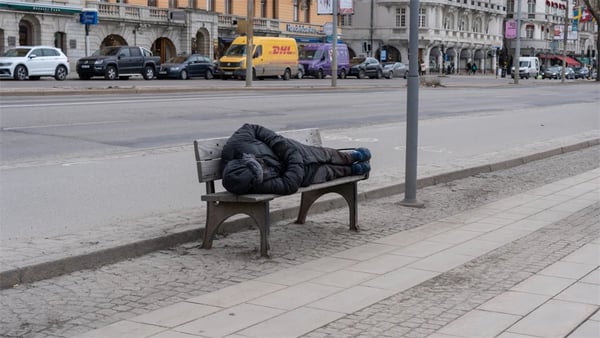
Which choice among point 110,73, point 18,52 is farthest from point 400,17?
point 18,52

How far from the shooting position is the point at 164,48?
63281mm

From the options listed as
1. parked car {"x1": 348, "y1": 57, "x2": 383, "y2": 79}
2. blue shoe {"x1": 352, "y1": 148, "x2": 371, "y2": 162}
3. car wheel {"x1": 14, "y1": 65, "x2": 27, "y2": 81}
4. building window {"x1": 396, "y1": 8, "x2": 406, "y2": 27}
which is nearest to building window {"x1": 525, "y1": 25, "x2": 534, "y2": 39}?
building window {"x1": 396, "y1": 8, "x2": 406, "y2": 27}

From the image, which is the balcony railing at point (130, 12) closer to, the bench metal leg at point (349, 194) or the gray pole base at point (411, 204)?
the gray pole base at point (411, 204)

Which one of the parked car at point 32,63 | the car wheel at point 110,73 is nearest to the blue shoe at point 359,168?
the parked car at point 32,63

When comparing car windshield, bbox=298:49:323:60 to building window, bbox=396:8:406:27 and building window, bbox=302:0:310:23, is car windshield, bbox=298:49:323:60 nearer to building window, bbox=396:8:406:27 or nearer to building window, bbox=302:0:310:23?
building window, bbox=302:0:310:23

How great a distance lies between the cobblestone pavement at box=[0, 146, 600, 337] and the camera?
5.51m

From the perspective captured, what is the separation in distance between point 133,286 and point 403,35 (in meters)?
87.6

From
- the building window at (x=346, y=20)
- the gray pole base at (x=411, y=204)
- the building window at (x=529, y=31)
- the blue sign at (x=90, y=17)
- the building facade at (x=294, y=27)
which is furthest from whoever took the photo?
the building window at (x=529, y=31)

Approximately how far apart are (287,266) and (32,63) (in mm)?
36449

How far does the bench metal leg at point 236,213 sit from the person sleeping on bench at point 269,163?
14cm

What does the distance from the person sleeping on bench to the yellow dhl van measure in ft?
144

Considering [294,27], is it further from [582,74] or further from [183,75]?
[582,74]

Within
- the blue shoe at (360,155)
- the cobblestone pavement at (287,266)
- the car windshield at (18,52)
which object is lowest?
the cobblestone pavement at (287,266)

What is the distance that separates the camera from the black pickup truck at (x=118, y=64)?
146 feet
